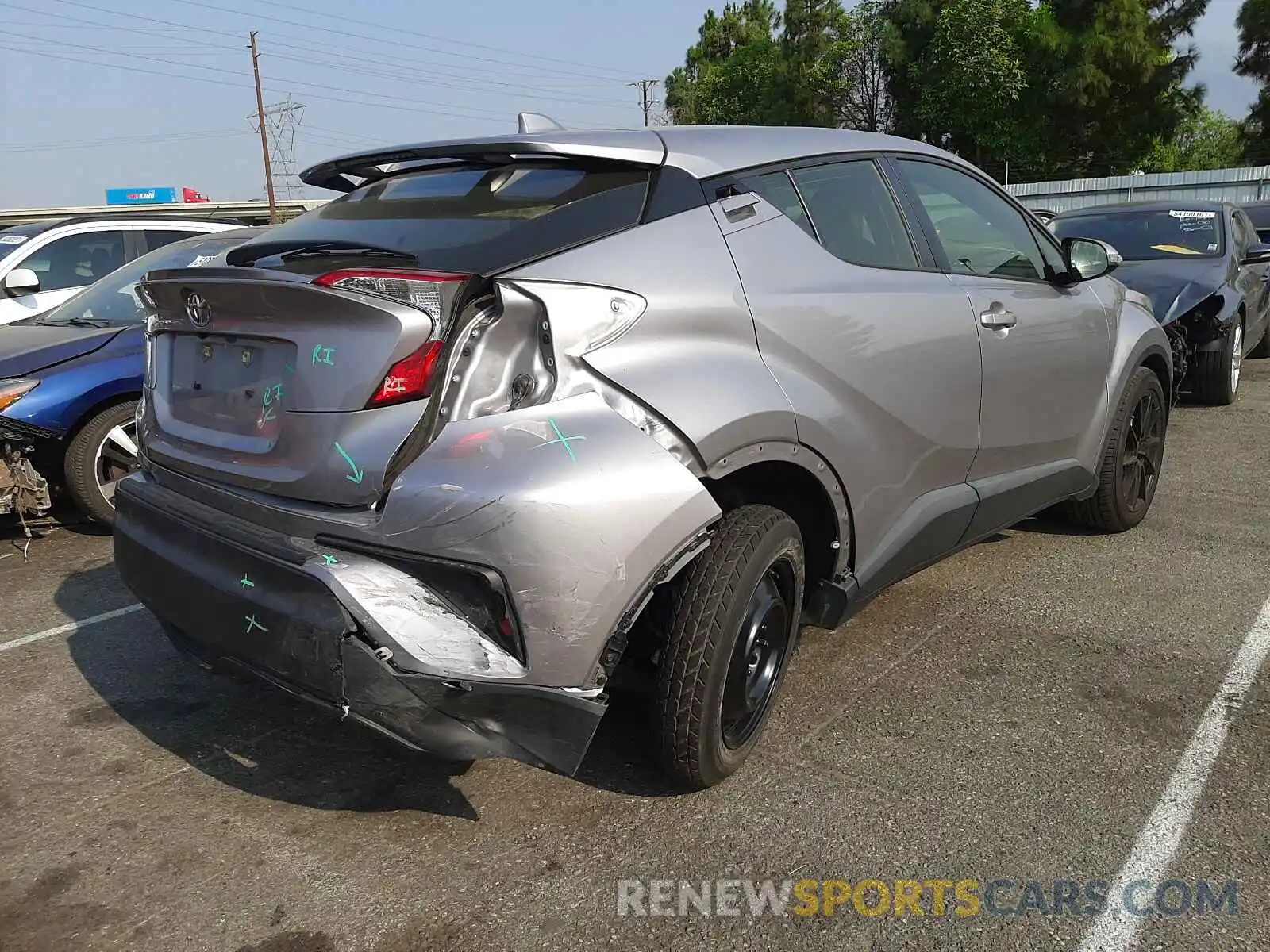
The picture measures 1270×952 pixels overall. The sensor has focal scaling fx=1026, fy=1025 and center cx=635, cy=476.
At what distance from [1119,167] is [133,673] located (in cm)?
4919

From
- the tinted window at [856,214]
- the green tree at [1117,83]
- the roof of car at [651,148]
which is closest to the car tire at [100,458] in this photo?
the roof of car at [651,148]

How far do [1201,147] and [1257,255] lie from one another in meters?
66.1

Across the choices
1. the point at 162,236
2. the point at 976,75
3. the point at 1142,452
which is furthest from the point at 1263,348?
the point at 976,75

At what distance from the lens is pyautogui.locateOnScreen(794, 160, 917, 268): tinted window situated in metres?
3.02

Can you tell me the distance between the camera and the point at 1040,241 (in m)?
4.21

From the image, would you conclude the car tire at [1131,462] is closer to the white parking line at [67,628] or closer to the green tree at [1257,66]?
the white parking line at [67,628]

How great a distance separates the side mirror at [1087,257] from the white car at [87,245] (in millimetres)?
5709

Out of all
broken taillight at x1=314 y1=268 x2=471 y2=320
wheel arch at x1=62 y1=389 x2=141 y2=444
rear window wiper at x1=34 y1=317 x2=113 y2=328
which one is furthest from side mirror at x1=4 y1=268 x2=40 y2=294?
broken taillight at x1=314 y1=268 x2=471 y2=320

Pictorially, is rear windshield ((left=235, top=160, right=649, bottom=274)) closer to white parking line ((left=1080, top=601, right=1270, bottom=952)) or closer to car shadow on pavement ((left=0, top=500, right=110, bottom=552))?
white parking line ((left=1080, top=601, right=1270, bottom=952))

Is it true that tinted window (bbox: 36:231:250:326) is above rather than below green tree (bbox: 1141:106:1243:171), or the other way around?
below

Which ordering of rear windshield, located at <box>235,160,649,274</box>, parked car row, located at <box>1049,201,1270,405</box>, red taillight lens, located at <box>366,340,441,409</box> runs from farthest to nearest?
parked car row, located at <box>1049,201,1270,405</box>
rear windshield, located at <box>235,160,649,274</box>
red taillight lens, located at <box>366,340,441,409</box>

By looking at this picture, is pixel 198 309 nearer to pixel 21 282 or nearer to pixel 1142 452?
pixel 1142 452

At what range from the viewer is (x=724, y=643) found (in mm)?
2486

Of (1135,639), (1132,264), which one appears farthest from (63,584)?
(1132,264)
